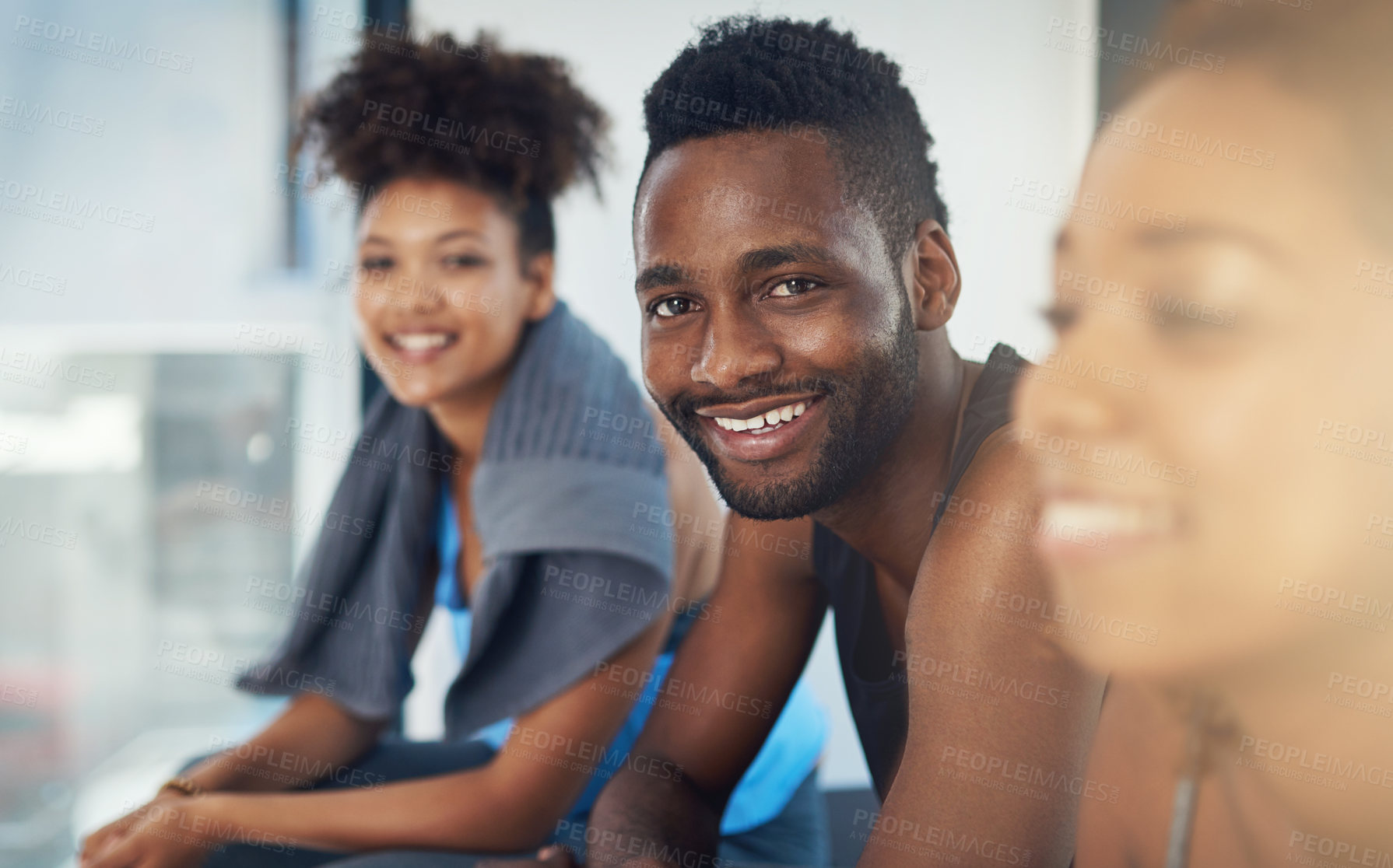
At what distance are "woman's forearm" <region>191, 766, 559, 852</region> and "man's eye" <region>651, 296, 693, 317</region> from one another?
38cm

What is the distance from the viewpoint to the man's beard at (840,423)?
0.46 metres

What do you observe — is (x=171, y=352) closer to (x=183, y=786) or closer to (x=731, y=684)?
(x=183, y=786)

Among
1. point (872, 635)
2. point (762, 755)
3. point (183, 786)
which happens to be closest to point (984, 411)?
point (872, 635)

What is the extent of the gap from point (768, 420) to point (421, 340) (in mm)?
402

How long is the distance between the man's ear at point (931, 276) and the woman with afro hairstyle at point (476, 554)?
282 millimetres

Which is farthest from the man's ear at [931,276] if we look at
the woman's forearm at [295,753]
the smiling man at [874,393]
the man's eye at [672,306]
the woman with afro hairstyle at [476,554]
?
the woman's forearm at [295,753]

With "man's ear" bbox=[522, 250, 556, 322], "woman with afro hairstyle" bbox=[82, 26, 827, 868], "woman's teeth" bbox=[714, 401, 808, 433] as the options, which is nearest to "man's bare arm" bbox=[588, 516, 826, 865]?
"woman with afro hairstyle" bbox=[82, 26, 827, 868]

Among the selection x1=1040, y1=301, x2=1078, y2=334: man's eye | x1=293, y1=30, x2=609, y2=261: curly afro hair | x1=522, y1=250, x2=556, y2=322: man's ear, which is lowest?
x1=1040, y1=301, x2=1078, y2=334: man's eye

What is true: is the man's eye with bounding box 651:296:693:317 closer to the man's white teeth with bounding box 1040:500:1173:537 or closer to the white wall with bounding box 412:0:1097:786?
the white wall with bounding box 412:0:1097:786

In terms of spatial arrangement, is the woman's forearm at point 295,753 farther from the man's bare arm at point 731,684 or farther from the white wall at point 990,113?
the white wall at point 990,113

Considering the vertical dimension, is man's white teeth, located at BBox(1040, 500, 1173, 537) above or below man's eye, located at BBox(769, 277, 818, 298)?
below

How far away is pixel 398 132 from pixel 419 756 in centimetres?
55

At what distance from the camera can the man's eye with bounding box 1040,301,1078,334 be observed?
0.46 m

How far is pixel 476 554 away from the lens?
0.85m
